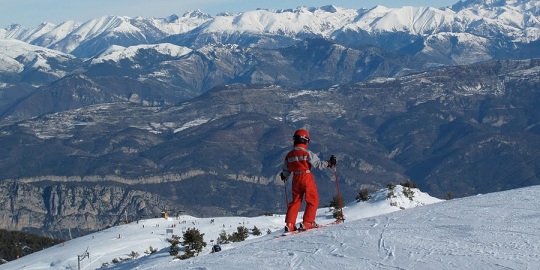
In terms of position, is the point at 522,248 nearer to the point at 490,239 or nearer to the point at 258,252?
the point at 490,239

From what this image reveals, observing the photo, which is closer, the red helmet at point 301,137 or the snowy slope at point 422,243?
the snowy slope at point 422,243

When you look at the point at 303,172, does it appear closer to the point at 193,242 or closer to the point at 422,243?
the point at 422,243

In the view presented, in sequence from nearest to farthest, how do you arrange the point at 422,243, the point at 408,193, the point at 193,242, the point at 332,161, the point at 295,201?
the point at 422,243 < the point at 295,201 < the point at 332,161 < the point at 193,242 < the point at 408,193

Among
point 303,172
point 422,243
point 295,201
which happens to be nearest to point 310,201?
point 295,201

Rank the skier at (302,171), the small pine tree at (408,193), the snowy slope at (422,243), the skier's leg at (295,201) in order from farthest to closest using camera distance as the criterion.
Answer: the small pine tree at (408,193) → the skier's leg at (295,201) → the skier at (302,171) → the snowy slope at (422,243)

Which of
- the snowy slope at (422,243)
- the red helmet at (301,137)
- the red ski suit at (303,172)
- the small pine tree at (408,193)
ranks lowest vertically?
the snowy slope at (422,243)

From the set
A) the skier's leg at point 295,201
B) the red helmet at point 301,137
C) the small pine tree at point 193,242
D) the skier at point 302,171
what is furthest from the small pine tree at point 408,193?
the red helmet at point 301,137

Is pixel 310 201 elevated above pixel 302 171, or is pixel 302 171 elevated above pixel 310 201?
pixel 302 171

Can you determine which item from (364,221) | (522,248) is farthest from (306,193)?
(522,248)

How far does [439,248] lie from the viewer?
16.8 metres

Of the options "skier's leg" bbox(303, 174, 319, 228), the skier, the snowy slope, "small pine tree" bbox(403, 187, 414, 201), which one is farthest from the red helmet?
"small pine tree" bbox(403, 187, 414, 201)

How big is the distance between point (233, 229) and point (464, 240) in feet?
80.3

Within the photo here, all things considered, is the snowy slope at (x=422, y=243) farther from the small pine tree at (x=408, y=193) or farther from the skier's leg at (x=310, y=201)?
the small pine tree at (x=408, y=193)

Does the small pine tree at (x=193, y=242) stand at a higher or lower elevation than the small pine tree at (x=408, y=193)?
lower
